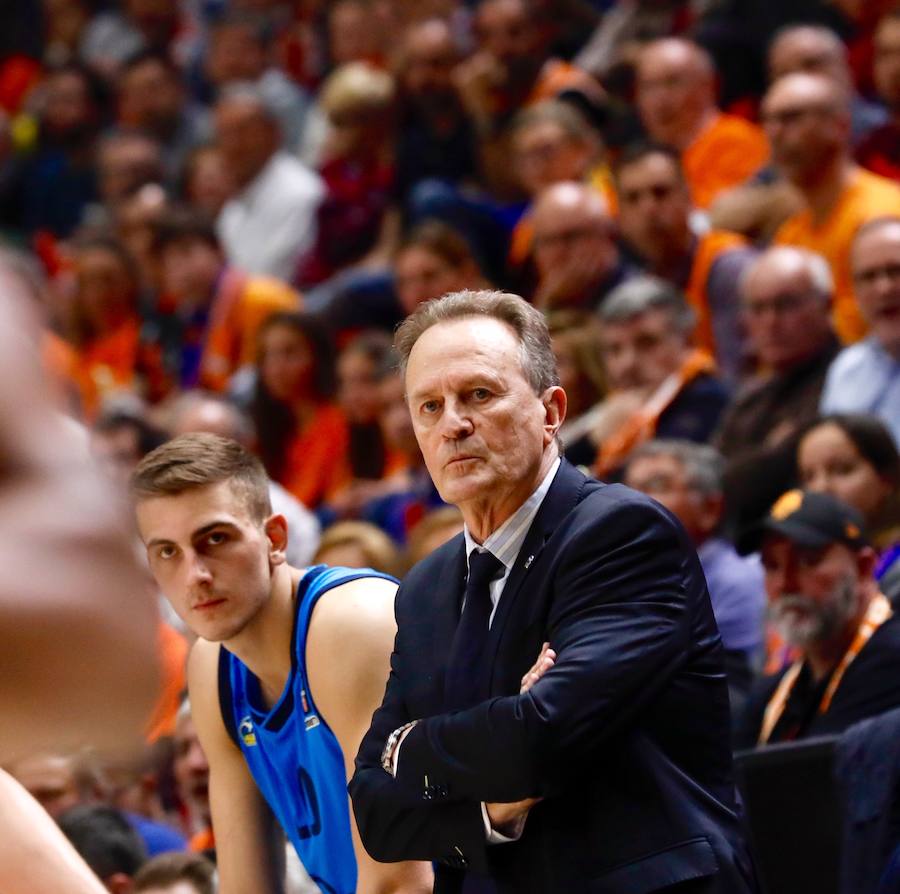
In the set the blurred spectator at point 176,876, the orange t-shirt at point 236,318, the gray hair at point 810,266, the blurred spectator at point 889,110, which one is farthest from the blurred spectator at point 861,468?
the orange t-shirt at point 236,318

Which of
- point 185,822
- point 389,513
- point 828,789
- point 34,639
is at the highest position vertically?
point 389,513

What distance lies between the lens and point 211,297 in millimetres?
9367

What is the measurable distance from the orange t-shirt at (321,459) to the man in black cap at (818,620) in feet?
11.1

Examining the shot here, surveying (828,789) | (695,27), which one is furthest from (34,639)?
(695,27)

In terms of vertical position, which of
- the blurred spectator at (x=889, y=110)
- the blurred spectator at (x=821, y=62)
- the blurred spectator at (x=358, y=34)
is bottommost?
the blurred spectator at (x=889, y=110)

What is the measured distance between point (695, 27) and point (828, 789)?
5.74 metres

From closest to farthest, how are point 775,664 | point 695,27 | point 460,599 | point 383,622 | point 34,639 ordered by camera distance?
point 34,639, point 460,599, point 383,622, point 775,664, point 695,27

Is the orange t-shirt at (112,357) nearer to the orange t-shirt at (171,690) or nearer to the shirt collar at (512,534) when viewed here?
the orange t-shirt at (171,690)

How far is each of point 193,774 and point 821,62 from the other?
14.4 ft

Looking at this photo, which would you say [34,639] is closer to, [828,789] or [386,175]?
[828,789]

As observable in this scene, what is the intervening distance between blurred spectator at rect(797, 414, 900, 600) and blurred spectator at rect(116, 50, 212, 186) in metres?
6.98

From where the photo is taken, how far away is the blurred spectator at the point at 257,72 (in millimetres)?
11266

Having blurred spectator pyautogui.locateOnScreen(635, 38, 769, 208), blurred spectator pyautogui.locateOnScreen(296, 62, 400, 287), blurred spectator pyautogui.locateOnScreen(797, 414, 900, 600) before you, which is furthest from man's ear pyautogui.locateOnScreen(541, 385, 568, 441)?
blurred spectator pyautogui.locateOnScreen(296, 62, 400, 287)

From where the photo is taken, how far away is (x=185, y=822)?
18.3 feet
